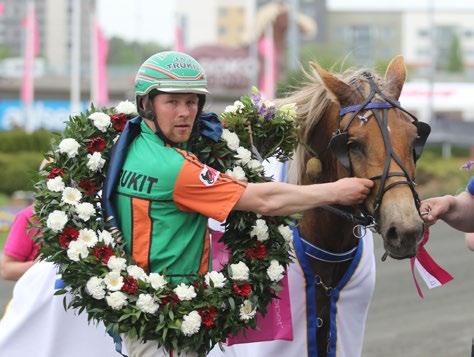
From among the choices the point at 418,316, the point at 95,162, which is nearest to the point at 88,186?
the point at 95,162

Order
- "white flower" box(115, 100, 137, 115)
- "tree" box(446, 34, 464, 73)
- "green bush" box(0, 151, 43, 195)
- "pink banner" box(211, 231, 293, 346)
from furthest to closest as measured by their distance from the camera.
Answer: "tree" box(446, 34, 464, 73) < "green bush" box(0, 151, 43, 195) < "white flower" box(115, 100, 137, 115) < "pink banner" box(211, 231, 293, 346)

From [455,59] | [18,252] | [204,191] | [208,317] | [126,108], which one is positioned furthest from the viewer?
[455,59]

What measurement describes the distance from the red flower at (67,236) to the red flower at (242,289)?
72 cm

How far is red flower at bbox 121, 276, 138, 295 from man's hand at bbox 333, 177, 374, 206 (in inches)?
35.6

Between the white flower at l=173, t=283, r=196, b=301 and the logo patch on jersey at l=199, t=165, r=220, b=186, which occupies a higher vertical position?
the logo patch on jersey at l=199, t=165, r=220, b=186

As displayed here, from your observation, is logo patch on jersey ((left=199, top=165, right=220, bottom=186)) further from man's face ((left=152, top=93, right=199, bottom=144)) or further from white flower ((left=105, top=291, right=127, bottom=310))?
white flower ((left=105, top=291, right=127, bottom=310))

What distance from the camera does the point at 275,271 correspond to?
457cm

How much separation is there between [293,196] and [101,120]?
1.08 metres

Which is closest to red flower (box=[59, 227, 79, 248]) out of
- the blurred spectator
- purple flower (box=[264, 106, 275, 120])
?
purple flower (box=[264, 106, 275, 120])

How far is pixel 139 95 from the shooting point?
443 cm

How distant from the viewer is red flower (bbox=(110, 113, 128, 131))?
491 centimetres

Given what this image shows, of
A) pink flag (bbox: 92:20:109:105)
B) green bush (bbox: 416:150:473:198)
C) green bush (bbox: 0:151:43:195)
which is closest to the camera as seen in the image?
green bush (bbox: 0:151:43:195)

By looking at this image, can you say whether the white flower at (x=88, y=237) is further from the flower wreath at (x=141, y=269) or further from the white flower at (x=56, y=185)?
the white flower at (x=56, y=185)

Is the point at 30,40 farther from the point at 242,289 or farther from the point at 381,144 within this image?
the point at 381,144
